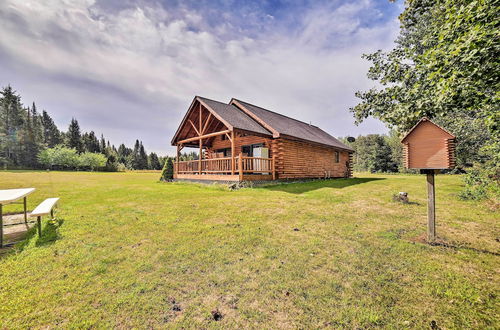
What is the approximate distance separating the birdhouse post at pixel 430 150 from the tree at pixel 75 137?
83745 millimetres

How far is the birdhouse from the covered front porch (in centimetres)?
903

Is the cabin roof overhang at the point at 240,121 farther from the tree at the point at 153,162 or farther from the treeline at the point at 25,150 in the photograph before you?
the tree at the point at 153,162

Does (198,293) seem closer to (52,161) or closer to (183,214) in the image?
(183,214)

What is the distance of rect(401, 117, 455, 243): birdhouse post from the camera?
372 cm

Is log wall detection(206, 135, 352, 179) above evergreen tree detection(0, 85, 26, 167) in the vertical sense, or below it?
below

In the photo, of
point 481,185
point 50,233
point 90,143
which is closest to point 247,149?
point 481,185

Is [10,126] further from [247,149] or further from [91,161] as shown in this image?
[247,149]

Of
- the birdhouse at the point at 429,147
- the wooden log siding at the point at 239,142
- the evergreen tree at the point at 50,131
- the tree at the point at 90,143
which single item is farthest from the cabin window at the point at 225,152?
the evergreen tree at the point at 50,131

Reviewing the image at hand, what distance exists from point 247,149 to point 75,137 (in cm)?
7505

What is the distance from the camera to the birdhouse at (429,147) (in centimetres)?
371

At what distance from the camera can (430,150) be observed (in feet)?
12.8

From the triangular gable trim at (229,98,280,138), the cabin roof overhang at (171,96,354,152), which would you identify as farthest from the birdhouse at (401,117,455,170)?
the triangular gable trim at (229,98,280,138)

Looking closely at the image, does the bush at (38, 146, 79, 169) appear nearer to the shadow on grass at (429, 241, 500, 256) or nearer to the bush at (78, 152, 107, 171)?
the bush at (78, 152, 107, 171)

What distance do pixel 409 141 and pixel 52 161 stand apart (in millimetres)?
74304
